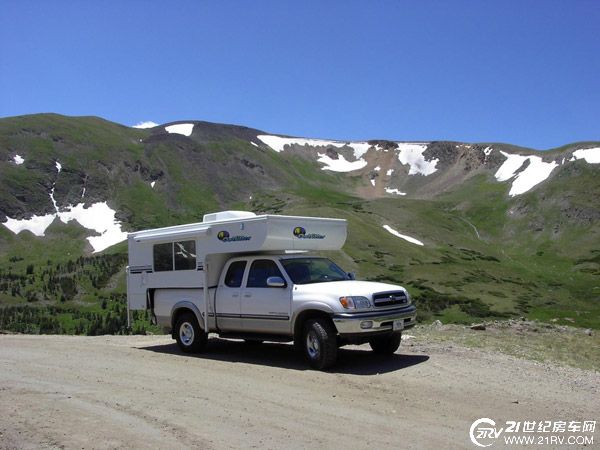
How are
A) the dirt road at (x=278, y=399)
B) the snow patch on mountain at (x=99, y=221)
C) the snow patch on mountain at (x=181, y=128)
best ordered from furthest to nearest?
→ 1. the snow patch on mountain at (x=181, y=128)
2. the snow patch on mountain at (x=99, y=221)
3. the dirt road at (x=278, y=399)

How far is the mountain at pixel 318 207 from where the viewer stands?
57688 millimetres

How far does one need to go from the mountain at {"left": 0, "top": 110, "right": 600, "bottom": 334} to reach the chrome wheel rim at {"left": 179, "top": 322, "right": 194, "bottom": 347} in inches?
1056

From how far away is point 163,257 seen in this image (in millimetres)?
14086

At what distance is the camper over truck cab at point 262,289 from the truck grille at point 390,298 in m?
0.02

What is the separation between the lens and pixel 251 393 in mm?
9070

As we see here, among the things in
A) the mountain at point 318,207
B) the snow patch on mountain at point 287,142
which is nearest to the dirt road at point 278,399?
the mountain at point 318,207

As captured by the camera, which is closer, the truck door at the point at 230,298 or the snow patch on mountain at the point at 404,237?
→ the truck door at the point at 230,298

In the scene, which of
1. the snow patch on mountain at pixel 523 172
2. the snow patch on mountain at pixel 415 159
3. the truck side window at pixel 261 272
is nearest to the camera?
the truck side window at pixel 261 272

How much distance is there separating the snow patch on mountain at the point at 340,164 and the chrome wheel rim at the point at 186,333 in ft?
507

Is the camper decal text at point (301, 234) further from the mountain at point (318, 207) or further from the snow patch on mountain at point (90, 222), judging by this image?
the snow patch on mountain at point (90, 222)

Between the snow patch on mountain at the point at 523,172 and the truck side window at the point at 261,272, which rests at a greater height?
the snow patch on mountain at the point at 523,172

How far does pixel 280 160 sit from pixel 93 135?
47846 mm

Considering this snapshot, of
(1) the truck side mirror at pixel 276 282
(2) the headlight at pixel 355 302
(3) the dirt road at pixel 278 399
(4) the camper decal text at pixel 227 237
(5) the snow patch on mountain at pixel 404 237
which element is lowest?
(3) the dirt road at pixel 278 399

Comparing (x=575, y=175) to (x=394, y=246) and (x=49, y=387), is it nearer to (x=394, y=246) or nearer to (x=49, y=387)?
(x=394, y=246)
